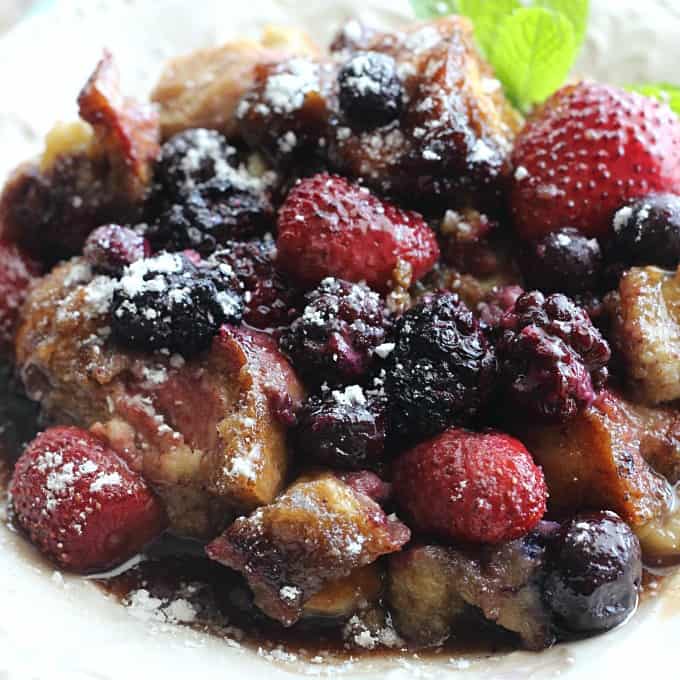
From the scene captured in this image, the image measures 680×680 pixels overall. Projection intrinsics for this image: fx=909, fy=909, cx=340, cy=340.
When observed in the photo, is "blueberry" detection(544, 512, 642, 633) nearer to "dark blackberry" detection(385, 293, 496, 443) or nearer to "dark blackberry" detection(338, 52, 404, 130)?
"dark blackberry" detection(385, 293, 496, 443)

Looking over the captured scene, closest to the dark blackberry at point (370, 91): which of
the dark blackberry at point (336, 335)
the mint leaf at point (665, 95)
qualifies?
the dark blackberry at point (336, 335)

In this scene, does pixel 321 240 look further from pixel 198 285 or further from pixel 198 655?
pixel 198 655

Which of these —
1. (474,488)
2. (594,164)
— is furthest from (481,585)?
(594,164)

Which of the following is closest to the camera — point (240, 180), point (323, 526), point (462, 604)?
point (323, 526)

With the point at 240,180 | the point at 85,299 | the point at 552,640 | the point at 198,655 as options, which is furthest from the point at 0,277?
the point at 552,640

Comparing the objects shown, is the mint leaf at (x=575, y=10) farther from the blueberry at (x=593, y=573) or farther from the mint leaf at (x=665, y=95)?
the blueberry at (x=593, y=573)

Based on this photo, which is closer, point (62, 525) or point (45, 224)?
point (62, 525)

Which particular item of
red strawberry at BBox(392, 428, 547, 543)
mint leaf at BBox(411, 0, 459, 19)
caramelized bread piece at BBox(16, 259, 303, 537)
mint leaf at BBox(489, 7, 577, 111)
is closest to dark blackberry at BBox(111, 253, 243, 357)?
caramelized bread piece at BBox(16, 259, 303, 537)
